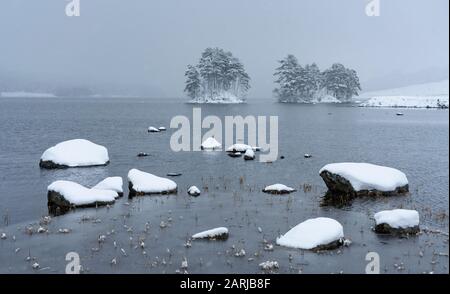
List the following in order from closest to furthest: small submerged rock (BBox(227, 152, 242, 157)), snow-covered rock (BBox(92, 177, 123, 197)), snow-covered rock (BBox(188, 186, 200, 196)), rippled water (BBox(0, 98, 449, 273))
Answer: rippled water (BBox(0, 98, 449, 273))
snow-covered rock (BBox(92, 177, 123, 197))
snow-covered rock (BBox(188, 186, 200, 196))
small submerged rock (BBox(227, 152, 242, 157))

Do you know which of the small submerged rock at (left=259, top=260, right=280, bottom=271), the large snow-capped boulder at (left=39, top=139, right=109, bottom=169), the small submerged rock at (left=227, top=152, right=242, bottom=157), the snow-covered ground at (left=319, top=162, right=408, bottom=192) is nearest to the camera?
the small submerged rock at (left=259, top=260, right=280, bottom=271)

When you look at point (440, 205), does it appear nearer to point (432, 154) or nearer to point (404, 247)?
point (404, 247)

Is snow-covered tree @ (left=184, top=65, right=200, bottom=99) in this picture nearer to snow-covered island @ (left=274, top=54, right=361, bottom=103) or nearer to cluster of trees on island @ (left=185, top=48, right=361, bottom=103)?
cluster of trees on island @ (left=185, top=48, right=361, bottom=103)

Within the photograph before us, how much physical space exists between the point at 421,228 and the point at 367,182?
656 cm

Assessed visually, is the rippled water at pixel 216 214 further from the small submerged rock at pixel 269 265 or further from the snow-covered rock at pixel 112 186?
the snow-covered rock at pixel 112 186

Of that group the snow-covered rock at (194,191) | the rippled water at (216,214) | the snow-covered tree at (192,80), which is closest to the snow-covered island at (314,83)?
the snow-covered tree at (192,80)

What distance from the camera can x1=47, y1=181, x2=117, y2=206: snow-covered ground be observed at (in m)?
25.5

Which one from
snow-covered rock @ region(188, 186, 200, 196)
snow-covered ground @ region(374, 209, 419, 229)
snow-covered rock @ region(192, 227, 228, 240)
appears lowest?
snow-covered rock @ region(192, 227, 228, 240)

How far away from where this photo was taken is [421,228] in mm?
21750

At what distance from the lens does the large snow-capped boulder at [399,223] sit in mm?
20688

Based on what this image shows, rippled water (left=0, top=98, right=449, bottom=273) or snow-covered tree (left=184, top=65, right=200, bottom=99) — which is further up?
snow-covered tree (left=184, top=65, right=200, bottom=99)

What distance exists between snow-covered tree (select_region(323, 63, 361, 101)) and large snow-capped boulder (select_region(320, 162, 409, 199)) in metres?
156

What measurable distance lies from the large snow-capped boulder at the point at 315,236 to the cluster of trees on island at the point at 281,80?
143686mm

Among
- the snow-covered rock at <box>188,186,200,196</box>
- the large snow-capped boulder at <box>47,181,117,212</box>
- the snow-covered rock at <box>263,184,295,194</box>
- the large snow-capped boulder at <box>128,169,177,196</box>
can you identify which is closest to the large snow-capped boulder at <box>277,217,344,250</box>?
the snow-covered rock at <box>263,184,295,194</box>
